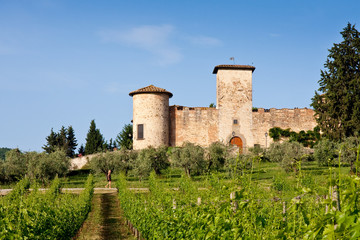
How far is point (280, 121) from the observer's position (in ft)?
100

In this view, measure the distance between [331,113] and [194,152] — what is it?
756 cm

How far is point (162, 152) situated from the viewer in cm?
2223

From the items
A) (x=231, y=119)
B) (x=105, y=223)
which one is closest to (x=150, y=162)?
(x=105, y=223)

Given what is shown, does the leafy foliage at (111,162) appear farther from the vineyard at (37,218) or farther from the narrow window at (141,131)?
the vineyard at (37,218)

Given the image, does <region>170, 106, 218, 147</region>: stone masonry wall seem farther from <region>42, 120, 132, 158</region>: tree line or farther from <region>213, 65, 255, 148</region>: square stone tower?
<region>42, 120, 132, 158</region>: tree line

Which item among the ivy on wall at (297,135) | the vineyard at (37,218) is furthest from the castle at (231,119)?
the vineyard at (37,218)

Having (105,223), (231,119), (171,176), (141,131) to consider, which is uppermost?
(231,119)

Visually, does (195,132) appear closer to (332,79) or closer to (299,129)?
(299,129)

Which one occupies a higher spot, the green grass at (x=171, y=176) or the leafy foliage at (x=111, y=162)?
the leafy foliage at (x=111, y=162)

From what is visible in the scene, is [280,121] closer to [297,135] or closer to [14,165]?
[297,135]

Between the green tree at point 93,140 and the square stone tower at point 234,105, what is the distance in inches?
673

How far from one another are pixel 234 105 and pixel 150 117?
6661 mm

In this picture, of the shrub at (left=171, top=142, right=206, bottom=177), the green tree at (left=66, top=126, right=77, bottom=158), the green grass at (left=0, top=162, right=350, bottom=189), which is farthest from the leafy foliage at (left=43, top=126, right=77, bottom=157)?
the shrub at (left=171, top=142, right=206, bottom=177)

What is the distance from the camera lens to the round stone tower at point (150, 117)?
2820 centimetres
